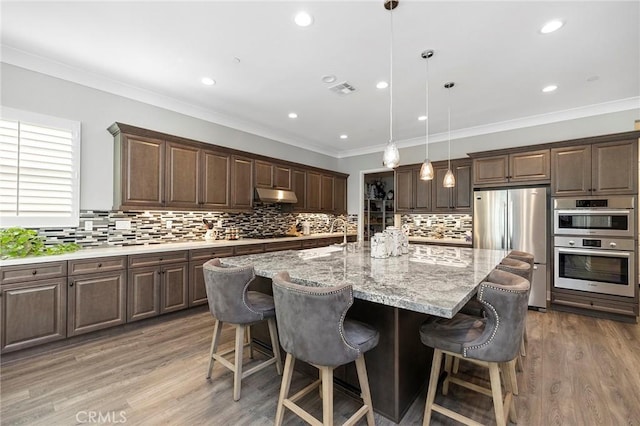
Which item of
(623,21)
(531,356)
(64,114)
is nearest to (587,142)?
(623,21)

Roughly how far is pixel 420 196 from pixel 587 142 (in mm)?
2471

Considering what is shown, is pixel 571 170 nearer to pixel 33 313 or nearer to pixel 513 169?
pixel 513 169

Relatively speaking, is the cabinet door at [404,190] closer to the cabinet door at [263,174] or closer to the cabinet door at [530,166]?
the cabinet door at [530,166]

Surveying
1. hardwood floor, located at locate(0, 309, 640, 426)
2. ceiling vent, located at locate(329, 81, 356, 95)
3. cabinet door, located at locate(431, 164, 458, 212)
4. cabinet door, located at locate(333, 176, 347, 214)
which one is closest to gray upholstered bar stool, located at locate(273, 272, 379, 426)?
hardwood floor, located at locate(0, 309, 640, 426)

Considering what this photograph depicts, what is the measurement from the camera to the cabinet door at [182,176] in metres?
3.85

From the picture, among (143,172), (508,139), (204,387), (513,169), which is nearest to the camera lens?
(204,387)

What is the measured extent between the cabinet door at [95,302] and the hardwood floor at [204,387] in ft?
0.62

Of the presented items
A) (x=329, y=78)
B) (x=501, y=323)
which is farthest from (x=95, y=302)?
(x=501, y=323)

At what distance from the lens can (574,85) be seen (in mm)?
3553

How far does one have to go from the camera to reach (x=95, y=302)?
3.05 m

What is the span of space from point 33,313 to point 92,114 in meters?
2.24

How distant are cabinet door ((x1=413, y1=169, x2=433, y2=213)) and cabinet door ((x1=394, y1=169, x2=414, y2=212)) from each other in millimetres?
79

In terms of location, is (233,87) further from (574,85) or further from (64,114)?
(574,85)

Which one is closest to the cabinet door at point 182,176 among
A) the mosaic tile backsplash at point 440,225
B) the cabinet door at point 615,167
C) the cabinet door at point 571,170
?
the mosaic tile backsplash at point 440,225
